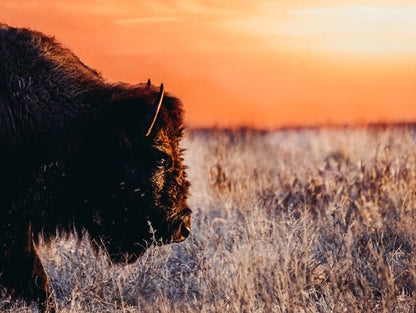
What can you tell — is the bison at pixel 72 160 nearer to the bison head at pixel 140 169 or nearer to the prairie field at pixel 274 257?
the bison head at pixel 140 169

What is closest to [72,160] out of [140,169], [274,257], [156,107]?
[140,169]

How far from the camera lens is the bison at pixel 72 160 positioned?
5941 mm

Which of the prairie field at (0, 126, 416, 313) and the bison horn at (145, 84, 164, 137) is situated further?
the bison horn at (145, 84, 164, 137)

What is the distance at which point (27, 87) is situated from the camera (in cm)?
599

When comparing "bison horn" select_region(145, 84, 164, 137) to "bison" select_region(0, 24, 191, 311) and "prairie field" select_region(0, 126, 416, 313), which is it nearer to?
"bison" select_region(0, 24, 191, 311)

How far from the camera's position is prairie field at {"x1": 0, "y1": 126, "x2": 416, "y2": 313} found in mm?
5754

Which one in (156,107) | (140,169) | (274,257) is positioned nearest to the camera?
(156,107)

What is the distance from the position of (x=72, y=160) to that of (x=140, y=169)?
43cm

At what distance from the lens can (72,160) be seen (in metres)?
6.04

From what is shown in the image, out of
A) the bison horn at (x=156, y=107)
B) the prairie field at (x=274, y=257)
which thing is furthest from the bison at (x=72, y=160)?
the prairie field at (x=274, y=257)

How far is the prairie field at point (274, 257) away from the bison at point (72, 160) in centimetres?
22

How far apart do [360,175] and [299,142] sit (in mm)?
7888

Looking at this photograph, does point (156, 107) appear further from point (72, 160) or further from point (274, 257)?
point (274, 257)

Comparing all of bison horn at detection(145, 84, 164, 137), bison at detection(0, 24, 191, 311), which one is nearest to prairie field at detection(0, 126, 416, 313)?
bison at detection(0, 24, 191, 311)
